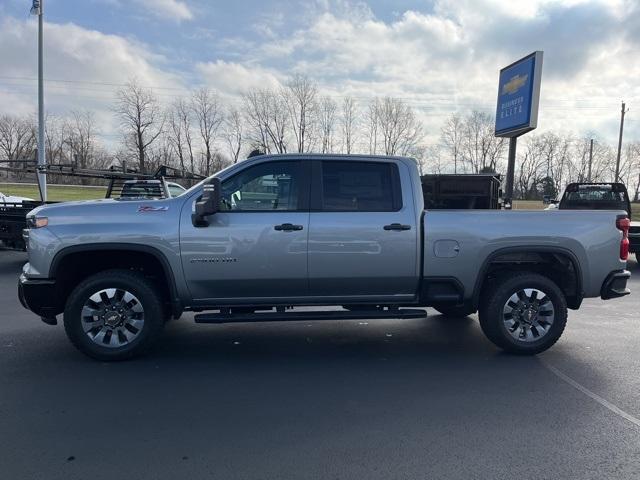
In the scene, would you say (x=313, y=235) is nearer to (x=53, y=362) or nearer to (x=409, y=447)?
(x=409, y=447)

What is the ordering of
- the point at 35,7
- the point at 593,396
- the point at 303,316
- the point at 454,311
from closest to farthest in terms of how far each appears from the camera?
1. the point at 593,396
2. the point at 303,316
3. the point at 454,311
4. the point at 35,7

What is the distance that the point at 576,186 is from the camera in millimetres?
12195

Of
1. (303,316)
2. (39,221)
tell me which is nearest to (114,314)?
(39,221)

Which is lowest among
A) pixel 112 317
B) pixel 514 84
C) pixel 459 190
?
pixel 112 317

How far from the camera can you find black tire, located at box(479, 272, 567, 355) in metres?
5.06

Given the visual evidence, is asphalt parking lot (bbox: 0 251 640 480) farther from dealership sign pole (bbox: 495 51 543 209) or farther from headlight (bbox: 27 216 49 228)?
dealership sign pole (bbox: 495 51 543 209)

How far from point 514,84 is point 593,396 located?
1778 cm

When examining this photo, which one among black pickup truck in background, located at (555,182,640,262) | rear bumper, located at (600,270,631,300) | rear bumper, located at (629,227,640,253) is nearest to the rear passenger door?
rear bumper, located at (600,270,631,300)

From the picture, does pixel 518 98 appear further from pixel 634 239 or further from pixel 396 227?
pixel 396 227

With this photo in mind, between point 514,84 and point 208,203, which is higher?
point 514,84

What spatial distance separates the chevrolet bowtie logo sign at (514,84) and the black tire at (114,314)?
17765mm

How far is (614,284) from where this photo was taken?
514cm

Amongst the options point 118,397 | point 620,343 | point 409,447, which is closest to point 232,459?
point 409,447

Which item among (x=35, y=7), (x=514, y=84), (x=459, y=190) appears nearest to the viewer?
(x=459, y=190)
